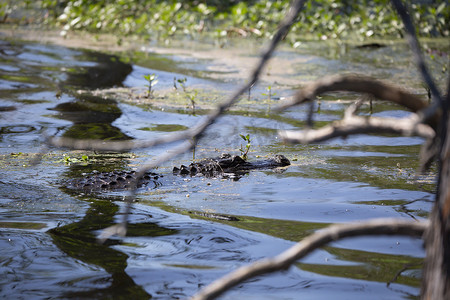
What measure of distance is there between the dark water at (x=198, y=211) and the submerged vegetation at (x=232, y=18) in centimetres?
487

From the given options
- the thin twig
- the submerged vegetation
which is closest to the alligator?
the thin twig

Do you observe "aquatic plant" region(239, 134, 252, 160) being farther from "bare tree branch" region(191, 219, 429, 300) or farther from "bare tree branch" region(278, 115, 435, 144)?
"bare tree branch" region(191, 219, 429, 300)

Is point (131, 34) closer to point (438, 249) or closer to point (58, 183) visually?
point (58, 183)

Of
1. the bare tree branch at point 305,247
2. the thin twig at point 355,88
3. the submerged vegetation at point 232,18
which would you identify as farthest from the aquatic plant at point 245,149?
the submerged vegetation at point 232,18

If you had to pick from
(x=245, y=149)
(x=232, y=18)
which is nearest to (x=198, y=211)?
(x=245, y=149)

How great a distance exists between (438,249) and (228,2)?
12504mm

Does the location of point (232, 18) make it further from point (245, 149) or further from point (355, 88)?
point (355, 88)

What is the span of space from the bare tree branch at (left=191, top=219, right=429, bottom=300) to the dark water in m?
0.91

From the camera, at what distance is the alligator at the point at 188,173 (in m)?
4.25

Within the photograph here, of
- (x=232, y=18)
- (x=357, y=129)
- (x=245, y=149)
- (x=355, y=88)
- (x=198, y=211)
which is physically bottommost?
(x=198, y=211)

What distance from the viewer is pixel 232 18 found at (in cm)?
1270

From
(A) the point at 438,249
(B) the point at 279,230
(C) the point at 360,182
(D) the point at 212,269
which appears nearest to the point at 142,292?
(D) the point at 212,269

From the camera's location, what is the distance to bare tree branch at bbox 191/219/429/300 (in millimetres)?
1619

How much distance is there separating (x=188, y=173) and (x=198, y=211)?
0.92 m
